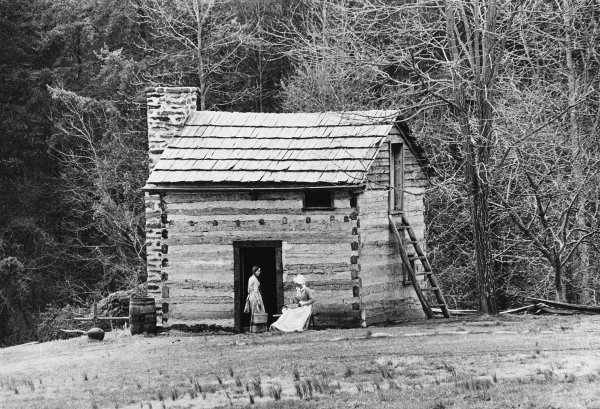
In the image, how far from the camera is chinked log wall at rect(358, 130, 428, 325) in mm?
27609

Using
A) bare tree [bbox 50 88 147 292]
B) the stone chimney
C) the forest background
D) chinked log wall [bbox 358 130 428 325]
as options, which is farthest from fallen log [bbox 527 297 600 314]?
bare tree [bbox 50 88 147 292]

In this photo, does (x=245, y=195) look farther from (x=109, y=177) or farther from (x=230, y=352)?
(x=109, y=177)

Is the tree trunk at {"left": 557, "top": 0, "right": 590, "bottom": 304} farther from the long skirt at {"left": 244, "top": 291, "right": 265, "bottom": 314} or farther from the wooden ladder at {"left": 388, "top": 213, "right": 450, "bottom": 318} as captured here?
the long skirt at {"left": 244, "top": 291, "right": 265, "bottom": 314}

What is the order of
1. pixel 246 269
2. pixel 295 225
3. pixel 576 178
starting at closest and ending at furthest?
pixel 295 225, pixel 246 269, pixel 576 178

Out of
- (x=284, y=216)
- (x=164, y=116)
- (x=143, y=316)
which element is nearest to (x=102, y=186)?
(x=164, y=116)

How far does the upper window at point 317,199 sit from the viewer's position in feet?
90.1

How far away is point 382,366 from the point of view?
1984cm

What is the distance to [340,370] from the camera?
1978 cm

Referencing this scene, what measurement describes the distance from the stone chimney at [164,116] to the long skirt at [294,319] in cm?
585

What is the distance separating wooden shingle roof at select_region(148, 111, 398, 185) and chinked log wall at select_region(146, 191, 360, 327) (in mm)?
484

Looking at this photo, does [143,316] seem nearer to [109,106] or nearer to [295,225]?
[295,225]

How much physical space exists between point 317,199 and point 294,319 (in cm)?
291

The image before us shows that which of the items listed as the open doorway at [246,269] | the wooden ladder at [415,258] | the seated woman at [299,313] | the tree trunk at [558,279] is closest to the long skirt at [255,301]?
the open doorway at [246,269]

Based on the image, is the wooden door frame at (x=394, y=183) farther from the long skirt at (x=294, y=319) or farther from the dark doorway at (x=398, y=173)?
the long skirt at (x=294, y=319)
